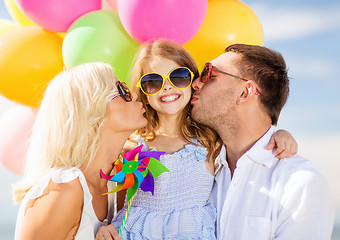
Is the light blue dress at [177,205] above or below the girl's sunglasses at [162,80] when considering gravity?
below

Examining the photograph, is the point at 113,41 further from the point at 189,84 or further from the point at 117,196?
the point at 117,196

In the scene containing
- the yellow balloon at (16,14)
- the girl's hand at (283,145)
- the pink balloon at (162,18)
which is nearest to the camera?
the girl's hand at (283,145)

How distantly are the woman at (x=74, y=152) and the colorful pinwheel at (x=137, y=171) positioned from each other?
110 millimetres

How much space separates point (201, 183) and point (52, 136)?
1.03 metres

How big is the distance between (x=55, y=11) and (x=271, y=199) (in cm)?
243

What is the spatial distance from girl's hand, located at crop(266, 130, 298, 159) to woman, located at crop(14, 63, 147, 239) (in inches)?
35.8

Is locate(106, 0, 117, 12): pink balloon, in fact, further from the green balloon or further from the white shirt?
the white shirt

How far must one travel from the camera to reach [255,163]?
2686mm

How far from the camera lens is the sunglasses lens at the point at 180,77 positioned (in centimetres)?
286

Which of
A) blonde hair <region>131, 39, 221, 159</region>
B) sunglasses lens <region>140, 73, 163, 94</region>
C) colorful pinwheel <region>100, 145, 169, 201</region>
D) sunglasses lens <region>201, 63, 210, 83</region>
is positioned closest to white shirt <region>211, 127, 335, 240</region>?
blonde hair <region>131, 39, 221, 159</region>

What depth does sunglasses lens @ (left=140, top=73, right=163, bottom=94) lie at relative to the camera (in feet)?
9.40

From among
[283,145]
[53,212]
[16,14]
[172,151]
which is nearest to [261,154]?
[283,145]

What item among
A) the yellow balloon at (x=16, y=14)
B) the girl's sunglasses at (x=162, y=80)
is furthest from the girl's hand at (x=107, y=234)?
the yellow balloon at (x=16, y=14)

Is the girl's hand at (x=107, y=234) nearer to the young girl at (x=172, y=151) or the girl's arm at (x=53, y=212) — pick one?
the young girl at (x=172, y=151)
